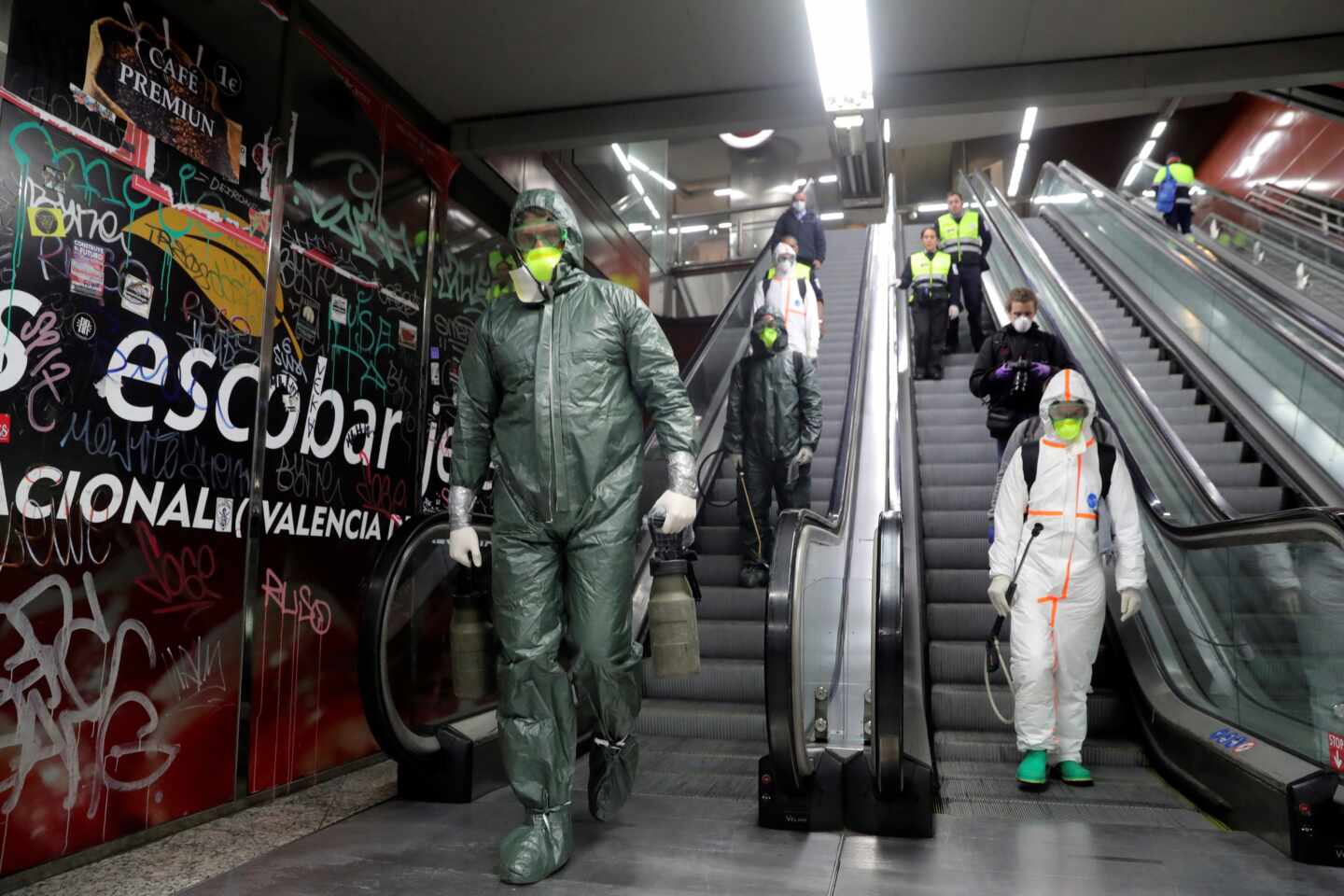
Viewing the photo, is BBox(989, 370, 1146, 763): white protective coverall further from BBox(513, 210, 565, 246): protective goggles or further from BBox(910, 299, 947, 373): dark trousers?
BBox(910, 299, 947, 373): dark trousers

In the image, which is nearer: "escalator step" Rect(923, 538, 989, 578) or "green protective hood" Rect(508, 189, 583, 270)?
"green protective hood" Rect(508, 189, 583, 270)

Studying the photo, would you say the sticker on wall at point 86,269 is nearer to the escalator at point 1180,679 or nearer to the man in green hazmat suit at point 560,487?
the man in green hazmat suit at point 560,487

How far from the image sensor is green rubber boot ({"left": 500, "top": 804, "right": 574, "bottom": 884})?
8.66ft

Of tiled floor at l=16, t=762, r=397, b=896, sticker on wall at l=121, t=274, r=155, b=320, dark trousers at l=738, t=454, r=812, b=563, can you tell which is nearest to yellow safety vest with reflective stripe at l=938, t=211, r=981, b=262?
dark trousers at l=738, t=454, r=812, b=563

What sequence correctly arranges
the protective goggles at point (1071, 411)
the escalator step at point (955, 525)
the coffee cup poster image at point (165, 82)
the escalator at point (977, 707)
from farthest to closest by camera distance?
the escalator step at point (955, 525) < the protective goggles at point (1071, 411) < the escalator at point (977, 707) < the coffee cup poster image at point (165, 82)

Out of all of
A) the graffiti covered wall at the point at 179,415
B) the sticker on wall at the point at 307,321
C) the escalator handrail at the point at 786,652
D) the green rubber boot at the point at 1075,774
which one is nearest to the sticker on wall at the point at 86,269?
the graffiti covered wall at the point at 179,415

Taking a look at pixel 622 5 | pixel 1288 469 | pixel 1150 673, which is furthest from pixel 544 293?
pixel 1288 469

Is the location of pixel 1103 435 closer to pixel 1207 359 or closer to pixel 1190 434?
pixel 1190 434

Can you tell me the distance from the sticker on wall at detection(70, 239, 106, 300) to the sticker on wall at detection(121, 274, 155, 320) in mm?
105

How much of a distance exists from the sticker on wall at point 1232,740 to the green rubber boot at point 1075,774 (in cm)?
51

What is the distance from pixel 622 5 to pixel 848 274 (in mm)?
9232

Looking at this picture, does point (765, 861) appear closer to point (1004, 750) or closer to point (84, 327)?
point (1004, 750)

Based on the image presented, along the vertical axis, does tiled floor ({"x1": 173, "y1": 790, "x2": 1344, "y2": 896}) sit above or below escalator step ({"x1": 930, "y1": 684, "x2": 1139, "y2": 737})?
below

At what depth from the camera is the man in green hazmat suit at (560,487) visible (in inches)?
112
